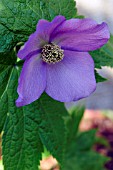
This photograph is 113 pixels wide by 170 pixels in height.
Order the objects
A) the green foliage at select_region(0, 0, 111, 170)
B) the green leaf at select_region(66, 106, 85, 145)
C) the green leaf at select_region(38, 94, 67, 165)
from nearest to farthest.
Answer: the green foliage at select_region(0, 0, 111, 170) < the green leaf at select_region(38, 94, 67, 165) < the green leaf at select_region(66, 106, 85, 145)

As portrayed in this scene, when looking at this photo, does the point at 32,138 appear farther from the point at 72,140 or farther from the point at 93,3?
the point at 93,3

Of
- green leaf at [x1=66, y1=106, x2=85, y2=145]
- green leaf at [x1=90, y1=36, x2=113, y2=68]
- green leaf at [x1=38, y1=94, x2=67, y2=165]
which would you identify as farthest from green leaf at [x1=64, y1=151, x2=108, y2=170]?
green leaf at [x1=90, y1=36, x2=113, y2=68]

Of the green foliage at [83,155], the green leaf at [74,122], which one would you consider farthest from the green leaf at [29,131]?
the green foliage at [83,155]

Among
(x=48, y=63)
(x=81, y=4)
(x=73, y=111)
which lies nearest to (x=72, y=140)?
(x=73, y=111)

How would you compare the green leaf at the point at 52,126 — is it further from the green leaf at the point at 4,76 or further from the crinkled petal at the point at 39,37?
the crinkled petal at the point at 39,37

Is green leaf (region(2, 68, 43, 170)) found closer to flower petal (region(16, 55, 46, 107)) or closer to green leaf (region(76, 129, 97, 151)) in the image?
flower petal (region(16, 55, 46, 107))

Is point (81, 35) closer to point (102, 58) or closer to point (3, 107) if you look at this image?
point (102, 58)
